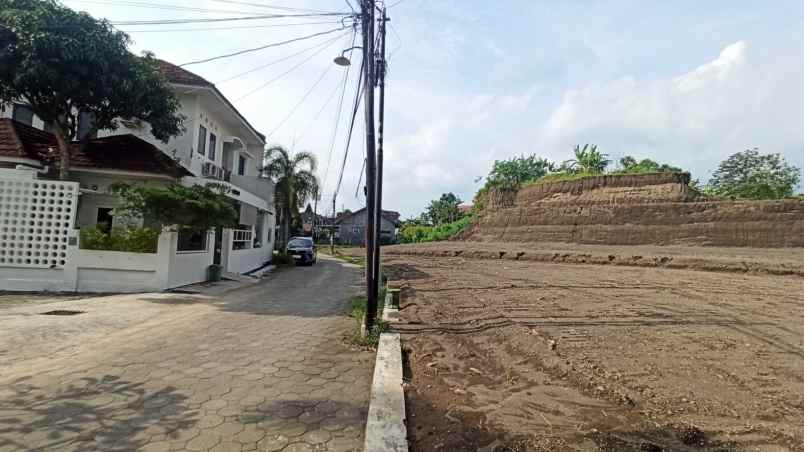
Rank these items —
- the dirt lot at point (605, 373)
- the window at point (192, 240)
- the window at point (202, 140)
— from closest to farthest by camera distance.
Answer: the dirt lot at point (605, 373)
the window at point (192, 240)
the window at point (202, 140)

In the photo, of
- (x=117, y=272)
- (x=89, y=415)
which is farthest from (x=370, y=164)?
(x=117, y=272)

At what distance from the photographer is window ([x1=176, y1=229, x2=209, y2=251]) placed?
1053cm

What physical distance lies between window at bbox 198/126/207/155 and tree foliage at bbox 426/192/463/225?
45.8 metres

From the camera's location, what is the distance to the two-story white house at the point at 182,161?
10281 millimetres

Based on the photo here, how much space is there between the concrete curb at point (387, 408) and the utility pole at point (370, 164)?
1.03 metres

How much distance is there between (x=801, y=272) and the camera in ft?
42.1

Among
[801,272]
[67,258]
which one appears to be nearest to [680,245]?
[801,272]

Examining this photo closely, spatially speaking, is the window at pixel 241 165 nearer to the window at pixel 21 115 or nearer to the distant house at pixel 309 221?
the window at pixel 21 115

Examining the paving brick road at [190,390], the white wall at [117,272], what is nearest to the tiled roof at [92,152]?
the white wall at [117,272]

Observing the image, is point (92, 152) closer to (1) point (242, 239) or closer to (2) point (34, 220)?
(2) point (34, 220)

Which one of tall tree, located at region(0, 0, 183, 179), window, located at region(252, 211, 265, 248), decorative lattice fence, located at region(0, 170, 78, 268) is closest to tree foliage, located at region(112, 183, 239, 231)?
decorative lattice fence, located at region(0, 170, 78, 268)

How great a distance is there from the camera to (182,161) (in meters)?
13.0

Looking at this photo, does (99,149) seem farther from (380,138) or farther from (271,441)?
(271,441)

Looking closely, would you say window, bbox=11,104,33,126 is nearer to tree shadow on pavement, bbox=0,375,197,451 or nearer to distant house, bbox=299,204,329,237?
tree shadow on pavement, bbox=0,375,197,451
